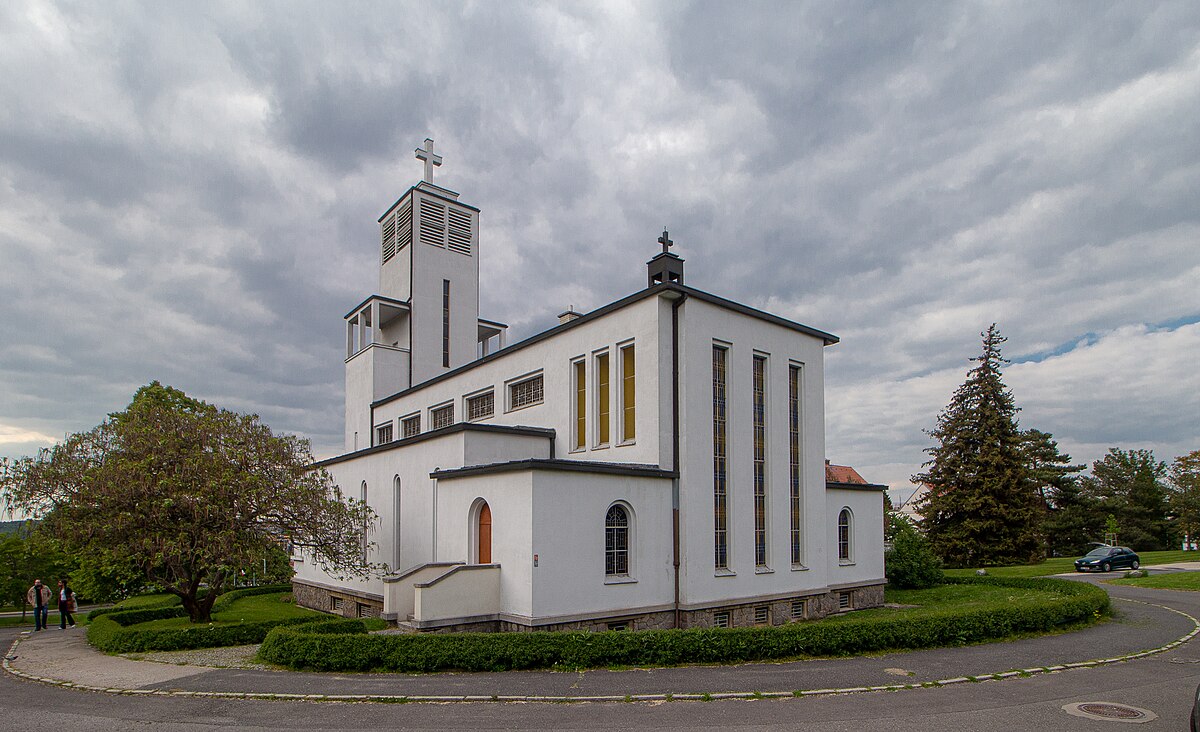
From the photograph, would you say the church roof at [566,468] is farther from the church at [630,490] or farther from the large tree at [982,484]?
the large tree at [982,484]

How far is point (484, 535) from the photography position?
1853 cm

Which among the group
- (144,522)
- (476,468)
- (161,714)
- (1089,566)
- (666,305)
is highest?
(666,305)

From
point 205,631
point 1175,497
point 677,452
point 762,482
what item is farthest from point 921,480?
point 205,631

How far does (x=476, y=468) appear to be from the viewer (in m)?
18.2

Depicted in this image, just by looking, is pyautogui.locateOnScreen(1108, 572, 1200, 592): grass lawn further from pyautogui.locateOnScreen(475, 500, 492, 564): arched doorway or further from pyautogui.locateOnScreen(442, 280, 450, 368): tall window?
pyautogui.locateOnScreen(442, 280, 450, 368): tall window

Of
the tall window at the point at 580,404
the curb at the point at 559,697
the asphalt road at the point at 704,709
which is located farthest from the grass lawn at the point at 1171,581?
the tall window at the point at 580,404

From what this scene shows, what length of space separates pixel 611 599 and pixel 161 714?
31.2 ft

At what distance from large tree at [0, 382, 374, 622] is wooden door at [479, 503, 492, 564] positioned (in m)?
4.94

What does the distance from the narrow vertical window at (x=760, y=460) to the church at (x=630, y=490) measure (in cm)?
6

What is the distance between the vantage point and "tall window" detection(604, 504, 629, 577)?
17609 mm

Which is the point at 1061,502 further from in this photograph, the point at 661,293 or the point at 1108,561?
the point at 661,293

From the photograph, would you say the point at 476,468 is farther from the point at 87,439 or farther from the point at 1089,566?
the point at 1089,566

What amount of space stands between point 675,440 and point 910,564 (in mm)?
16088

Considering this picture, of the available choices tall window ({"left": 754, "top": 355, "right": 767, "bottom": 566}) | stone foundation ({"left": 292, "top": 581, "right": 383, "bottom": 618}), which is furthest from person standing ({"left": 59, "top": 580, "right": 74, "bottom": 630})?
tall window ({"left": 754, "top": 355, "right": 767, "bottom": 566})
